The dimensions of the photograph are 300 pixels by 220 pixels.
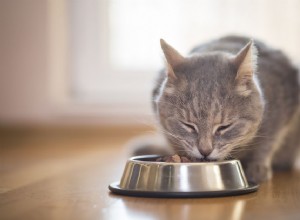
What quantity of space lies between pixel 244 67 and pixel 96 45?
233cm

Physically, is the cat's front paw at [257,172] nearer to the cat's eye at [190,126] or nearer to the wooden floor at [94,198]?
the wooden floor at [94,198]

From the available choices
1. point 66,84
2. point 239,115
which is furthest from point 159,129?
point 66,84

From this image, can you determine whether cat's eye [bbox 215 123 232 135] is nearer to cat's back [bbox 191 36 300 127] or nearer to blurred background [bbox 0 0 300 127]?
cat's back [bbox 191 36 300 127]

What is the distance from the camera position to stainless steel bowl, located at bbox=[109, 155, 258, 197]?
1.64 meters

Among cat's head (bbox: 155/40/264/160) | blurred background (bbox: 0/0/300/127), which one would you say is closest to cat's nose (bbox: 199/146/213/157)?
cat's head (bbox: 155/40/264/160)

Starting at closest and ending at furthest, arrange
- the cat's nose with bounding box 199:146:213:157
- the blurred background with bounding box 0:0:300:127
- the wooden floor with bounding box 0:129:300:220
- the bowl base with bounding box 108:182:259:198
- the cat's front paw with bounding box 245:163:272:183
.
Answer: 1. the wooden floor with bounding box 0:129:300:220
2. the bowl base with bounding box 108:182:259:198
3. the cat's nose with bounding box 199:146:213:157
4. the cat's front paw with bounding box 245:163:272:183
5. the blurred background with bounding box 0:0:300:127

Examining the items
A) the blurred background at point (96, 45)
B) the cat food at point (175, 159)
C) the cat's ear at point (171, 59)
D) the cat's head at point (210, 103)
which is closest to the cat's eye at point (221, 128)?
the cat's head at point (210, 103)

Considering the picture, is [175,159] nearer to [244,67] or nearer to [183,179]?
[183,179]

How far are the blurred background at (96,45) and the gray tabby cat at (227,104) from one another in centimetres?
175

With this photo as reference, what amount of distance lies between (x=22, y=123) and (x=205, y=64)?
2.25 meters

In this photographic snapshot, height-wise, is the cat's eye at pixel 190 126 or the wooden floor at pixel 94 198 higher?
the cat's eye at pixel 190 126

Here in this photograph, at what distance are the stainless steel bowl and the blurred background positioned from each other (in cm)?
223

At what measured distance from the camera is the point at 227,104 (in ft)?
6.13

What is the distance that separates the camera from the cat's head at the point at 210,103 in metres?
1.83
